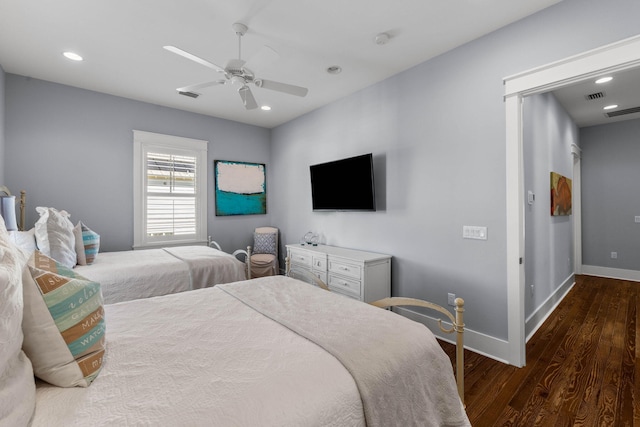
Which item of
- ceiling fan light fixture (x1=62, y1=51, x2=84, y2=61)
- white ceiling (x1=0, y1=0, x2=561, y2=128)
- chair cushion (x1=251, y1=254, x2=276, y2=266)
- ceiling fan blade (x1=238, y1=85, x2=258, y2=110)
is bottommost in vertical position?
chair cushion (x1=251, y1=254, x2=276, y2=266)

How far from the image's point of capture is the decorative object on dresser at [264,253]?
4484 millimetres

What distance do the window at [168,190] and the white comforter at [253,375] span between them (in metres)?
2.74

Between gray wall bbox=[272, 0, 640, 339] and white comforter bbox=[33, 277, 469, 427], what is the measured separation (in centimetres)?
147

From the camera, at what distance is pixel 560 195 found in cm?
389

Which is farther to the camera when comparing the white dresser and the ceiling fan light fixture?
the white dresser

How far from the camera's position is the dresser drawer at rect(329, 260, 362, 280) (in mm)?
3113

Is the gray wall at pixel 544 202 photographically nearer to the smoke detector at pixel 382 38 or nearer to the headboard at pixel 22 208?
the smoke detector at pixel 382 38

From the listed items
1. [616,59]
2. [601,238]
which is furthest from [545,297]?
[601,238]

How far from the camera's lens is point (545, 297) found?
11.1 ft

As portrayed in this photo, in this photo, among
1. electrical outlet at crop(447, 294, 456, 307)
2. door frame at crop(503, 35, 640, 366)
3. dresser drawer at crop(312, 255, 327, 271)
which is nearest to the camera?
door frame at crop(503, 35, 640, 366)

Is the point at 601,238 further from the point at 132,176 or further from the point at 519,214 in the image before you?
the point at 132,176

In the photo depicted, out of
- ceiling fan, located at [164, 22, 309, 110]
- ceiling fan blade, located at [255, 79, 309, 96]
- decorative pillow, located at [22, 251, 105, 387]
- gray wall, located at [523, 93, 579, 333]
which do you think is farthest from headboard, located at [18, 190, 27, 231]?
gray wall, located at [523, 93, 579, 333]

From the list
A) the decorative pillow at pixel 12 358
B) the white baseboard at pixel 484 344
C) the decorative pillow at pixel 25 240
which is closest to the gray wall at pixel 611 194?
the white baseboard at pixel 484 344

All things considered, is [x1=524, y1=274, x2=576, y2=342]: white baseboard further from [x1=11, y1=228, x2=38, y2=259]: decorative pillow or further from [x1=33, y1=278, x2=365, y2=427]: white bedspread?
[x1=11, y1=228, x2=38, y2=259]: decorative pillow
